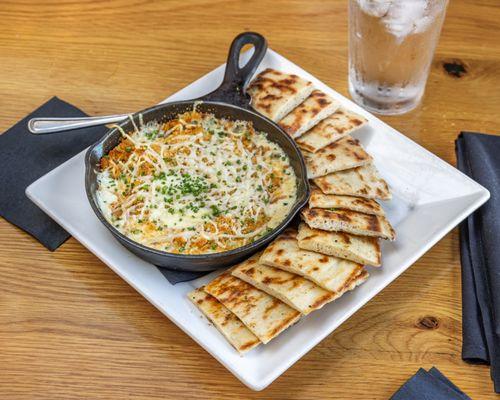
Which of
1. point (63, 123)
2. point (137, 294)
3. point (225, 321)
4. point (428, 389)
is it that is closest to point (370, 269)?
point (428, 389)

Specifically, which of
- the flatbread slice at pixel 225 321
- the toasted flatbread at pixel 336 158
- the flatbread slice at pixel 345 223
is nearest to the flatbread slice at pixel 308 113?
the toasted flatbread at pixel 336 158

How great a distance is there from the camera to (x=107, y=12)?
4.52 metres

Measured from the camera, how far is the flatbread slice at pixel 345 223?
2.99m

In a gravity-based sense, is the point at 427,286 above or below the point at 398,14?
below

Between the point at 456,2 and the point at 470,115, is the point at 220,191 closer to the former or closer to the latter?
the point at 470,115

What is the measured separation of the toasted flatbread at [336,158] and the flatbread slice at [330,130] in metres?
0.03

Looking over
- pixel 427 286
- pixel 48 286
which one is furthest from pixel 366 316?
pixel 48 286

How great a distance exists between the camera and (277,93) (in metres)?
3.60

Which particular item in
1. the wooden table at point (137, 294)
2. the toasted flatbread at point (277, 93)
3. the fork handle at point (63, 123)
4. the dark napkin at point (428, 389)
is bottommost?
the dark napkin at point (428, 389)

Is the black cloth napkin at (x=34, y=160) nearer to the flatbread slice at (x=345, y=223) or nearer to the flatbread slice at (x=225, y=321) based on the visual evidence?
the flatbread slice at (x=225, y=321)

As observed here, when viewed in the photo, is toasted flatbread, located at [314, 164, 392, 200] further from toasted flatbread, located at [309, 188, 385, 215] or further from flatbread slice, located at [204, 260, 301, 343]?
A: flatbread slice, located at [204, 260, 301, 343]

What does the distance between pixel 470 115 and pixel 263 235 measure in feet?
5.30

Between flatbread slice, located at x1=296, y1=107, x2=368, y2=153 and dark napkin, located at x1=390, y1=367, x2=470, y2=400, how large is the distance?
116 centimetres

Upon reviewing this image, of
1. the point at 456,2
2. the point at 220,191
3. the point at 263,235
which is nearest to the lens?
the point at 263,235
